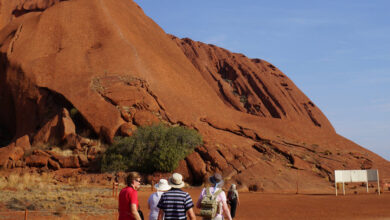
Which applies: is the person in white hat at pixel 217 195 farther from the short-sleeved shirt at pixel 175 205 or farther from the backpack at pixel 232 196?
the backpack at pixel 232 196

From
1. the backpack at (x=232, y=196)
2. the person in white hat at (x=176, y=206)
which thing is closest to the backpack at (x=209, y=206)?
the person in white hat at (x=176, y=206)

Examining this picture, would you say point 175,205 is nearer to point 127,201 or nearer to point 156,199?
point 127,201

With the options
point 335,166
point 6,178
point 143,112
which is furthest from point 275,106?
point 6,178

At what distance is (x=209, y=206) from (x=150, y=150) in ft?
79.2

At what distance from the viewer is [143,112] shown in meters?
33.7

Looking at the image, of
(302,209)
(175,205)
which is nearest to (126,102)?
(302,209)

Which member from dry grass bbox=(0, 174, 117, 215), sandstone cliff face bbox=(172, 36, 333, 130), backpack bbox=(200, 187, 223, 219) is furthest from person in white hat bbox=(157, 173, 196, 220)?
sandstone cliff face bbox=(172, 36, 333, 130)

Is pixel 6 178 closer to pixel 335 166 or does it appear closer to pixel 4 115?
pixel 4 115

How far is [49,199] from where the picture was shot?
18.4m

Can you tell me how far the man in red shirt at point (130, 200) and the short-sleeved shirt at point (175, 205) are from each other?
40 cm

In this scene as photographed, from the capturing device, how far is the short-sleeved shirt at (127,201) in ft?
19.7

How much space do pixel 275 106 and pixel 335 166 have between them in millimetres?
25195

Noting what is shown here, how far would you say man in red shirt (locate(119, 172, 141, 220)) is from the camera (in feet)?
19.6

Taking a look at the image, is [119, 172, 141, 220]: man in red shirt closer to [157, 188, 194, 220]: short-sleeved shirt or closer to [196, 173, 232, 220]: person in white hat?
[157, 188, 194, 220]: short-sleeved shirt
